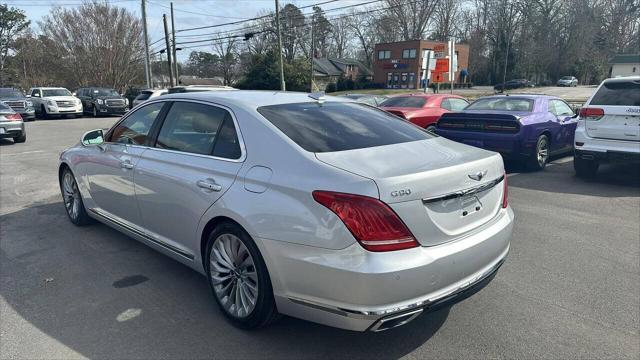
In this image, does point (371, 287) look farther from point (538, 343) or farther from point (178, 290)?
point (178, 290)

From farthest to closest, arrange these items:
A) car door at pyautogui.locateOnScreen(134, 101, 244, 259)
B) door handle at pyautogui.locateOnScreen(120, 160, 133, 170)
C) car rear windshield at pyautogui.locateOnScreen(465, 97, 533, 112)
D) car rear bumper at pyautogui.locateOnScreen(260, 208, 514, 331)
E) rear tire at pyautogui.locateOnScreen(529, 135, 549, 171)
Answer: car rear windshield at pyautogui.locateOnScreen(465, 97, 533, 112), rear tire at pyautogui.locateOnScreen(529, 135, 549, 171), door handle at pyautogui.locateOnScreen(120, 160, 133, 170), car door at pyautogui.locateOnScreen(134, 101, 244, 259), car rear bumper at pyautogui.locateOnScreen(260, 208, 514, 331)

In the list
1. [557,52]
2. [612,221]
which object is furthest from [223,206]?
[557,52]

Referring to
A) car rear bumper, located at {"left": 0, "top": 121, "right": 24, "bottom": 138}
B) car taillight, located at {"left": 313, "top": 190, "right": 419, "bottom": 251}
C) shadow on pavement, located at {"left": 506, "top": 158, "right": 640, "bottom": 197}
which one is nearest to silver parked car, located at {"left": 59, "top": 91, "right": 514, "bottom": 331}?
car taillight, located at {"left": 313, "top": 190, "right": 419, "bottom": 251}

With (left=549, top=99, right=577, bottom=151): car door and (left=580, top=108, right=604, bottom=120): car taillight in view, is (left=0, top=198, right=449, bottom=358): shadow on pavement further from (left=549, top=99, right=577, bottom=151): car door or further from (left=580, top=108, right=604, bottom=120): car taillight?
(left=549, top=99, right=577, bottom=151): car door

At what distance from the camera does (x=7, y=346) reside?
9.77ft

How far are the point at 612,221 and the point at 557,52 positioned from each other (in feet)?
268

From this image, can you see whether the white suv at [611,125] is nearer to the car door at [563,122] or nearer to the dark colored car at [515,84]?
the car door at [563,122]

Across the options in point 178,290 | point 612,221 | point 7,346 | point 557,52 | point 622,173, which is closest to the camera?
point 7,346

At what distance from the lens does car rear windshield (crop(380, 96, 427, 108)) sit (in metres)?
11.9

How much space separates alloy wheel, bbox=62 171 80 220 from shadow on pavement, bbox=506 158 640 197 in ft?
21.5

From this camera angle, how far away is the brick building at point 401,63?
6669 cm

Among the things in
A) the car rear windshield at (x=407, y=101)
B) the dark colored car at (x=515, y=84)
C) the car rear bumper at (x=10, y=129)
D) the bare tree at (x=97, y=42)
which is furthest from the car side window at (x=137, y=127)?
the dark colored car at (x=515, y=84)

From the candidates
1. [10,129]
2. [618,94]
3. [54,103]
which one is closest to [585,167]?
[618,94]

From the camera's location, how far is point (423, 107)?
455 inches
